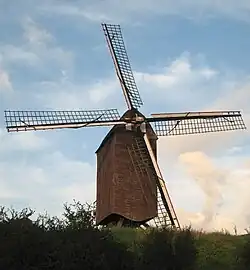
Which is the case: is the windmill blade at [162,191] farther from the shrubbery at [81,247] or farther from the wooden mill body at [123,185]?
the shrubbery at [81,247]

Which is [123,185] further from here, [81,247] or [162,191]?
[81,247]

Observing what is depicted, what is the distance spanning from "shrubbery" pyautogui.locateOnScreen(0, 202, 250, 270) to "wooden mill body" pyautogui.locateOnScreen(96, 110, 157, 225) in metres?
5.21

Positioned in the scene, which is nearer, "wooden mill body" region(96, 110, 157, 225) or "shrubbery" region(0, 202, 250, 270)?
"shrubbery" region(0, 202, 250, 270)

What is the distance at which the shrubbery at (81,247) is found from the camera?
31000 millimetres

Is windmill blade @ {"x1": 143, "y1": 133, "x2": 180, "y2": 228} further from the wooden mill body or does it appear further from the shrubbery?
the shrubbery

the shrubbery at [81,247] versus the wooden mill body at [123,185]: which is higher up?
the wooden mill body at [123,185]

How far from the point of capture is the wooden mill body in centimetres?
4031

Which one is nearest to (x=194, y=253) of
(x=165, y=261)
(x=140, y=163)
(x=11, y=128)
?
(x=165, y=261)

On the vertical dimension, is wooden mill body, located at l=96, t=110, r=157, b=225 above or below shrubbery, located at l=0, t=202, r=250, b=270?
above

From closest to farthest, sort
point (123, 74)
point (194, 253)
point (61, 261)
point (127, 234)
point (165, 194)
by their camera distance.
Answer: point (61, 261), point (194, 253), point (127, 234), point (165, 194), point (123, 74)

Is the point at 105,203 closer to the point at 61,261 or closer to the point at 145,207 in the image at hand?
the point at 145,207

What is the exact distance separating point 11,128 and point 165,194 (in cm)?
1017

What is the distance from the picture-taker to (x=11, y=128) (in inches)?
1665

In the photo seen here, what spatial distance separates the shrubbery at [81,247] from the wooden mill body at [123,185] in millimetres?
5208
